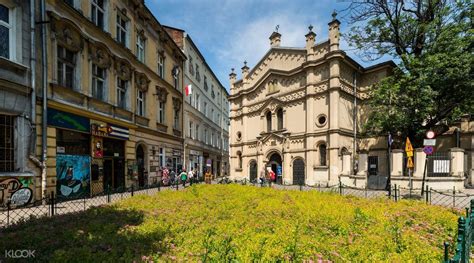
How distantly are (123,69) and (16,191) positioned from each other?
9.52 m

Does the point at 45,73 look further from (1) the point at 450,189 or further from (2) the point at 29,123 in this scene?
(1) the point at 450,189

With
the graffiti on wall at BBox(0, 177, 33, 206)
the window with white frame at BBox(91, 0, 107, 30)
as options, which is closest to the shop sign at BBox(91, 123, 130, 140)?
the graffiti on wall at BBox(0, 177, 33, 206)

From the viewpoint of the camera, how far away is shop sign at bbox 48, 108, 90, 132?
36.6 ft

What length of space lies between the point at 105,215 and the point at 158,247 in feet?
10.8

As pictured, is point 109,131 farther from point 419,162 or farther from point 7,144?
point 419,162

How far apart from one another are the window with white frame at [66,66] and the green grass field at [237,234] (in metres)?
8.03

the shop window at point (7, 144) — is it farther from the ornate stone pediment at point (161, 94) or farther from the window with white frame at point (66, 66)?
the ornate stone pediment at point (161, 94)

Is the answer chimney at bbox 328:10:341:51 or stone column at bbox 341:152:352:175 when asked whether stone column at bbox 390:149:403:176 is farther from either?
chimney at bbox 328:10:341:51

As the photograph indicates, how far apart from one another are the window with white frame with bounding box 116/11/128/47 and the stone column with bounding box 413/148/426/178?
2197 centimetres

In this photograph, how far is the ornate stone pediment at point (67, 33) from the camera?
37.4 feet

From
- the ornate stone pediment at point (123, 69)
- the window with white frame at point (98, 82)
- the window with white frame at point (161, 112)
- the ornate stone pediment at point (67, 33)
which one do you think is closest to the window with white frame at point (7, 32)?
the ornate stone pediment at point (67, 33)

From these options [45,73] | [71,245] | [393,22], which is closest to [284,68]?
[393,22]

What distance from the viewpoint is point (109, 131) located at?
14.7m

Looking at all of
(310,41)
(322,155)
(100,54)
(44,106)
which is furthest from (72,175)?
(310,41)
